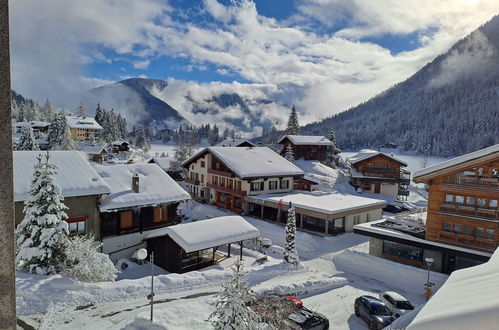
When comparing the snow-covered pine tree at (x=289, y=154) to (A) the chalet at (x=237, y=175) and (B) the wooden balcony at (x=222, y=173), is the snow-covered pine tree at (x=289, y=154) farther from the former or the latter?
(B) the wooden balcony at (x=222, y=173)

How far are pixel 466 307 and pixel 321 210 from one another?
31.5 metres

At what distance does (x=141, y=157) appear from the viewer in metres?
99.6

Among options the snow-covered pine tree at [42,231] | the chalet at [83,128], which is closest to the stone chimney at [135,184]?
the snow-covered pine tree at [42,231]

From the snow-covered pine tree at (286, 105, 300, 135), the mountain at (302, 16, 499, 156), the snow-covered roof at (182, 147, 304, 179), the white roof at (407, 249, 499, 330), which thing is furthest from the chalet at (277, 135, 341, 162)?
the mountain at (302, 16, 499, 156)

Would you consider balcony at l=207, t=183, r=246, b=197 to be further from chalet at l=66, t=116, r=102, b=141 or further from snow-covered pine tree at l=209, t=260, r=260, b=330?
chalet at l=66, t=116, r=102, b=141

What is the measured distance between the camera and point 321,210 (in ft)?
112

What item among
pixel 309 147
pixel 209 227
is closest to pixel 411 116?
pixel 309 147

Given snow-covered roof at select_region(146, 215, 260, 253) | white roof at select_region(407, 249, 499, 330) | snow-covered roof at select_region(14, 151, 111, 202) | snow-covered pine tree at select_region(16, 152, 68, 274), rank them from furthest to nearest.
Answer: snow-covered roof at select_region(146, 215, 260, 253) → snow-covered roof at select_region(14, 151, 111, 202) → snow-covered pine tree at select_region(16, 152, 68, 274) → white roof at select_region(407, 249, 499, 330)

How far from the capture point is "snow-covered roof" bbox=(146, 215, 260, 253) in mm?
23234

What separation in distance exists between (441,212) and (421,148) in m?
131

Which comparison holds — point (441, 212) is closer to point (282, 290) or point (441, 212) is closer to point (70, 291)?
point (282, 290)

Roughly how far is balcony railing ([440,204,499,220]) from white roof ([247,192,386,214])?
1086 cm

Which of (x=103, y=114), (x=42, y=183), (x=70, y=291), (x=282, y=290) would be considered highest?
(x=103, y=114)

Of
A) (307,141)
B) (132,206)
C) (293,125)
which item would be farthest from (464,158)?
(293,125)
